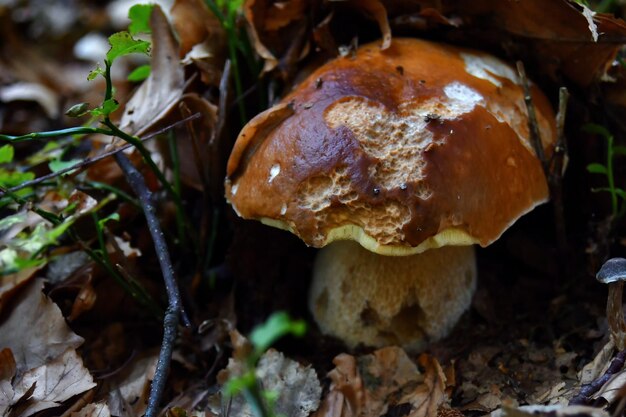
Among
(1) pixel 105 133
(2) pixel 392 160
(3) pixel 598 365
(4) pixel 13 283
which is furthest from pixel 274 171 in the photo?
(3) pixel 598 365

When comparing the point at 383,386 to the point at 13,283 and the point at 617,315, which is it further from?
the point at 13,283

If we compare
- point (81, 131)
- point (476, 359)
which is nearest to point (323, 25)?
point (81, 131)

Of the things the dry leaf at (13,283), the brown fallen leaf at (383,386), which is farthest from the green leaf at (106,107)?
the brown fallen leaf at (383,386)

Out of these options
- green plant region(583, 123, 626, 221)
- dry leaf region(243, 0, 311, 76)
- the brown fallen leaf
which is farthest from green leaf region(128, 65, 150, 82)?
green plant region(583, 123, 626, 221)

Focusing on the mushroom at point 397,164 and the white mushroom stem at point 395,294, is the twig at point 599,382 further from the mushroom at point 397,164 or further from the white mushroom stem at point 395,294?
the white mushroom stem at point 395,294

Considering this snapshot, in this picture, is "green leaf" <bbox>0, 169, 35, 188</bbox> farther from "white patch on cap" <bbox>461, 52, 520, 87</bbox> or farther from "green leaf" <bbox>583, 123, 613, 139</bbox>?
"green leaf" <bbox>583, 123, 613, 139</bbox>

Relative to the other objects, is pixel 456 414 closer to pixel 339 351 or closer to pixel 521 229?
pixel 339 351
